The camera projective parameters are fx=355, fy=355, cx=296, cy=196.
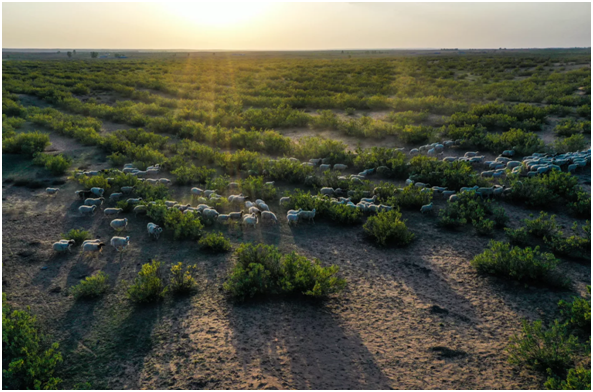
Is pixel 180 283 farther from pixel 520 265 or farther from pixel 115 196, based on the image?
pixel 520 265

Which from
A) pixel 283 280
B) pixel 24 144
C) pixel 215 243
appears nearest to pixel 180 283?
pixel 215 243

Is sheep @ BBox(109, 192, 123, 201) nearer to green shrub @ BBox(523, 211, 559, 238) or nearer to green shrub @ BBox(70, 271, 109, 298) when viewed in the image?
green shrub @ BBox(70, 271, 109, 298)

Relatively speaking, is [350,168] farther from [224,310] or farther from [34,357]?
[34,357]

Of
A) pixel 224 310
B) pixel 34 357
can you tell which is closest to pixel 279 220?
pixel 224 310

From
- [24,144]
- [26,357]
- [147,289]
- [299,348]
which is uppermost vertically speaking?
[24,144]

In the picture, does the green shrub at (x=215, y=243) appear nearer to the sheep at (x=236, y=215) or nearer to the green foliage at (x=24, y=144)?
the sheep at (x=236, y=215)

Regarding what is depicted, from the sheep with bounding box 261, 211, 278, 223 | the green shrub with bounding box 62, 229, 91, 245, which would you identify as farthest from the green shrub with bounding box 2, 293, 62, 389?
the sheep with bounding box 261, 211, 278, 223

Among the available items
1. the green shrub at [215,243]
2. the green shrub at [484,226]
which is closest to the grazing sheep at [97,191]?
the green shrub at [215,243]
